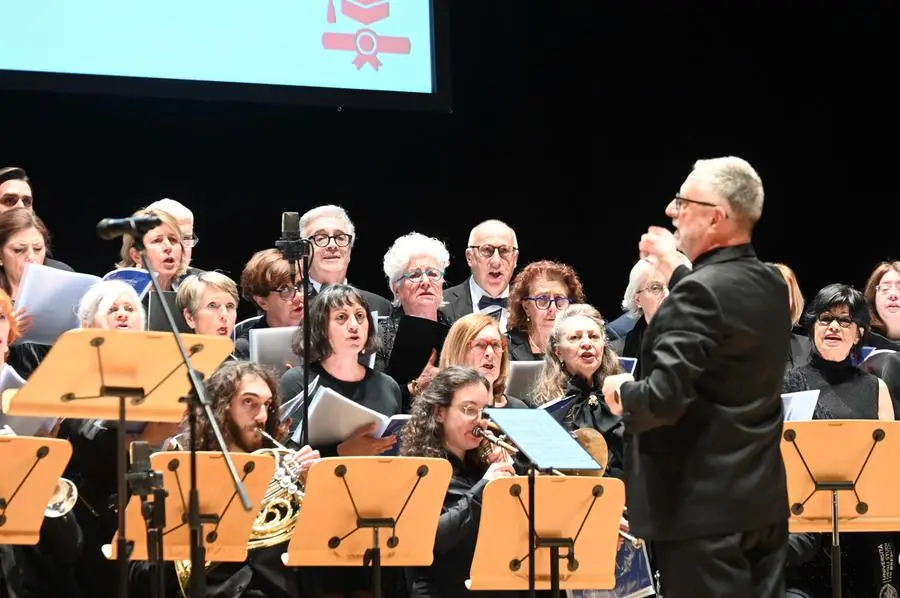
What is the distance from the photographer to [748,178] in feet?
10.3

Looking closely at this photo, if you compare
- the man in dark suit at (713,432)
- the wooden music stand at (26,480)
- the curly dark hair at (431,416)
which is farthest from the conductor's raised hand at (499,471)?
the wooden music stand at (26,480)

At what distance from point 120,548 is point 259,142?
3.94 m

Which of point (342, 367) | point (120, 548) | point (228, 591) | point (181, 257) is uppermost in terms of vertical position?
point (181, 257)

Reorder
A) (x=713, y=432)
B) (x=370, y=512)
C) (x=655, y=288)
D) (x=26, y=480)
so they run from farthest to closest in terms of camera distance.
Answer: (x=655, y=288)
(x=370, y=512)
(x=26, y=480)
(x=713, y=432)

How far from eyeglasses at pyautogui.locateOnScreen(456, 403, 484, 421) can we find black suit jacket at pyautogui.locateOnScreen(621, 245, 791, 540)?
128 cm

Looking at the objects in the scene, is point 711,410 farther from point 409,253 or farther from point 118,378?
point 409,253

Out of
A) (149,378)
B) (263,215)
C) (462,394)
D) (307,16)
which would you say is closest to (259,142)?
(263,215)

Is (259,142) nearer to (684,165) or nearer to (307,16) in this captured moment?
(307,16)

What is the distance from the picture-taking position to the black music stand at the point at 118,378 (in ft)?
10.3

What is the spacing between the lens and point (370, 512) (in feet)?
12.6

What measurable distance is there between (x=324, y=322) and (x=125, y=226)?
153 centimetres

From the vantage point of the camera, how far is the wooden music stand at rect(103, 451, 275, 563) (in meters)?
3.65

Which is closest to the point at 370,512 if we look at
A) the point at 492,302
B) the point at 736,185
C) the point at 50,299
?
the point at 50,299

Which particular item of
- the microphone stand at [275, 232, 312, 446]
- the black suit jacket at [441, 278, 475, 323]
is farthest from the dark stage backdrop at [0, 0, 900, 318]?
the microphone stand at [275, 232, 312, 446]
